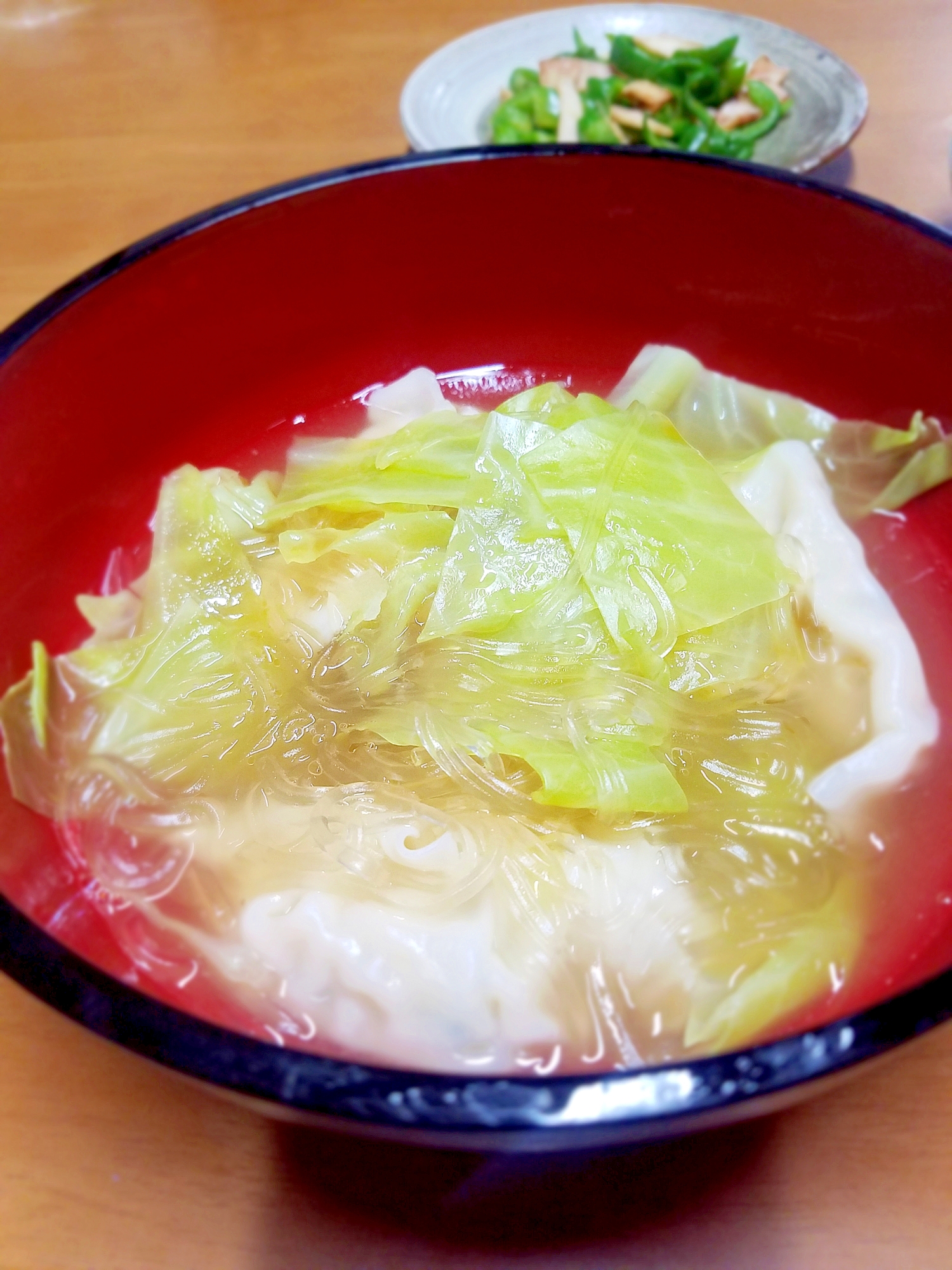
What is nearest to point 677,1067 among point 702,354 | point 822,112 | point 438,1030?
point 438,1030

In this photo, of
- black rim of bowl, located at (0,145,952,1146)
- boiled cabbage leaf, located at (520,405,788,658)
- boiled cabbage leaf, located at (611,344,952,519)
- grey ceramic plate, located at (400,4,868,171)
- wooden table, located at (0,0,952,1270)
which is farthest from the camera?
grey ceramic plate, located at (400,4,868,171)

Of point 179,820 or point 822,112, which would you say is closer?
point 179,820

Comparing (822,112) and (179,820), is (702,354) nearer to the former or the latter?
(822,112)

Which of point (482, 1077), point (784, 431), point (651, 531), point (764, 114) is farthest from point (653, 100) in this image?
point (482, 1077)

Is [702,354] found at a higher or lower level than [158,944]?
higher

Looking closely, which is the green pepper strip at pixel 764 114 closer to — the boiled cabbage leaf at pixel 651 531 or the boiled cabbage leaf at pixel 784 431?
the boiled cabbage leaf at pixel 784 431

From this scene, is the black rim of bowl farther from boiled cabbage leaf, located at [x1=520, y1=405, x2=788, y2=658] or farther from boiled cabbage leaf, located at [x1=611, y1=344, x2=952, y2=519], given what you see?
boiled cabbage leaf, located at [x1=611, y1=344, x2=952, y2=519]

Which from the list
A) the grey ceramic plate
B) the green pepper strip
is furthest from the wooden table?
the green pepper strip

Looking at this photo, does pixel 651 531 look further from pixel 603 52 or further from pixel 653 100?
pixel 603 52
